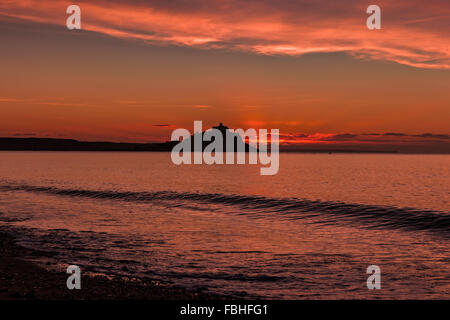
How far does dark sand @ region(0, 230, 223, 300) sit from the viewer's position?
12.9m

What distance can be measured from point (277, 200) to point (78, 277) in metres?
35.7

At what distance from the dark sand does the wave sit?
854 inches

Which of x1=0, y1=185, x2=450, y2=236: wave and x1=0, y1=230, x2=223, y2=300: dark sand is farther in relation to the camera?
x1=0, y1=185, x2=450, y2=236: wave

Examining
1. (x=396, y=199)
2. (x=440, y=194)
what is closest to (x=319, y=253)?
(x=396, y=199)

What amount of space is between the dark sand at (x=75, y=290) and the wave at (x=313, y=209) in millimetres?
21701

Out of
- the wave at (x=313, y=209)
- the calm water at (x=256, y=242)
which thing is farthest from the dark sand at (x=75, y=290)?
the wave at (x=313, y=209)

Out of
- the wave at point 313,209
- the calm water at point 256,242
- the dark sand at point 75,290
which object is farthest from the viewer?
the wave at point 313,209

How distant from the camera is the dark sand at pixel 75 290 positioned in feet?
42.2

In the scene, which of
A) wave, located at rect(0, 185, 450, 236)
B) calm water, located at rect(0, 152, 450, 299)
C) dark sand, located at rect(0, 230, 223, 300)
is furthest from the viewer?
wave, located at rect(0, 185, 450, 236)

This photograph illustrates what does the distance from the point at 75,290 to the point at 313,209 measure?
3143 centimetres

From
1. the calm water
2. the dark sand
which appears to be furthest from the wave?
the dark sand

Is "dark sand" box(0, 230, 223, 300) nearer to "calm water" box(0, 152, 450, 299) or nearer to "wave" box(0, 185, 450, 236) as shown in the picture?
"calm water" box(0, 152, 450, 299)

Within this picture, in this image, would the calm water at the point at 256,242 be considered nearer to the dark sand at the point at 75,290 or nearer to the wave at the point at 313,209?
the wave at the point at 313,209
